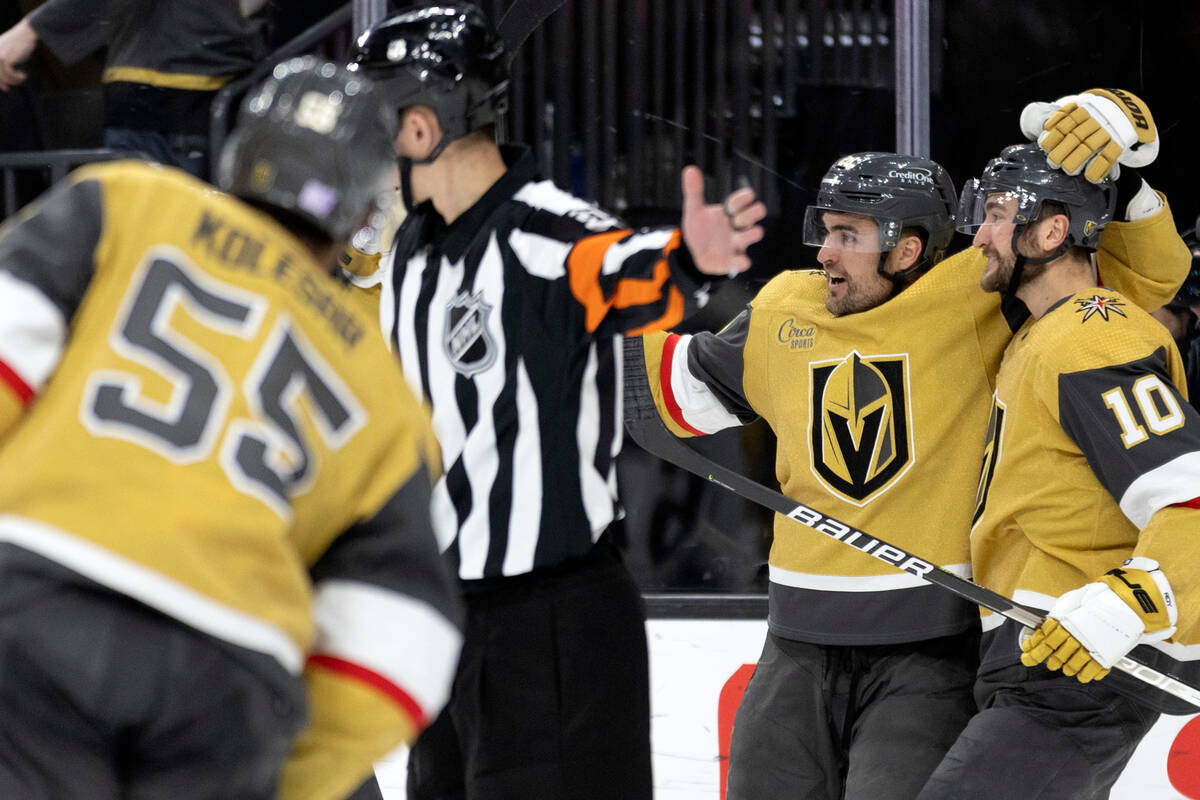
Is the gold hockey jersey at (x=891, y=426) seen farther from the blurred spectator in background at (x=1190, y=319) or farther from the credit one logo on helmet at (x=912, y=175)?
the blurred spectator in background at (x=1190, y=319)

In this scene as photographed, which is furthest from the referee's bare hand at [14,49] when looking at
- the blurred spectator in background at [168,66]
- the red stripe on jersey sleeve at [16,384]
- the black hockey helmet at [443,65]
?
the red stripe on jersey sleeve at [16,384]

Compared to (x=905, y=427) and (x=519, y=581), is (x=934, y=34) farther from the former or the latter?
(x=519, y=581)

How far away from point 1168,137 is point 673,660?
181 centimetres

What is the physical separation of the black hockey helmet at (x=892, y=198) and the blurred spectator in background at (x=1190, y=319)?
43.1 inches

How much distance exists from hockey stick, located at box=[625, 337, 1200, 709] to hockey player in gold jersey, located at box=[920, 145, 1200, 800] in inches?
1.1

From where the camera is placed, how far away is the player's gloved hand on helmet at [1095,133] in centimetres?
249

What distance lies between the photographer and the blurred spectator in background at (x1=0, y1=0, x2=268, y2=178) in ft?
12.2

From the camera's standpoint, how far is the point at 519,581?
1.93 metres

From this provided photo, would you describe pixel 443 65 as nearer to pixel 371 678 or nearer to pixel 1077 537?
pixel 371 678

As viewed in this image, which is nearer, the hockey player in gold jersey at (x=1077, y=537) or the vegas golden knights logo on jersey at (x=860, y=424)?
the hockey player in gold jersey at (x=1077, y=537)

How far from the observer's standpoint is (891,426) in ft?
8.25

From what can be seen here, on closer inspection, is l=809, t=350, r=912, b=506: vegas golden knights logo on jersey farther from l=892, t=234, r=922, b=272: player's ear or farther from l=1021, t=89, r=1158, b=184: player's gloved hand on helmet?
l=1021, t=89, r=1158, b=184: player's gloved hand on helmet

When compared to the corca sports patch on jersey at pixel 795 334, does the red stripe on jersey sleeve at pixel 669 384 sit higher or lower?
lower

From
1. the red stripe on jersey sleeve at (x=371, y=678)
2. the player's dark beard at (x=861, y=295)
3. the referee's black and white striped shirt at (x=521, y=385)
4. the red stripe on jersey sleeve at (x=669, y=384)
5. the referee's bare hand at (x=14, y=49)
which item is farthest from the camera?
the referee's bare hand at (x=14, y=49)
